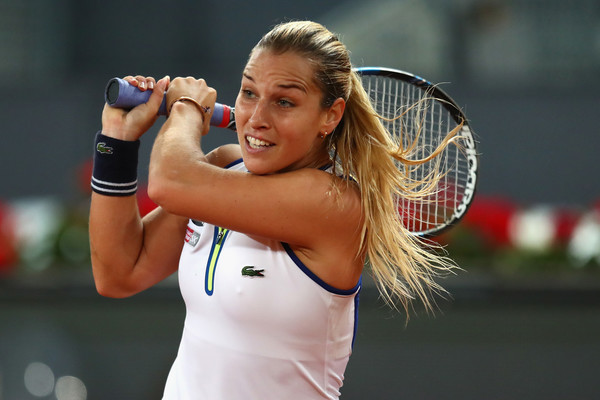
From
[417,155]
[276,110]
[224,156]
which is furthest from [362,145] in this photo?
[417,155]

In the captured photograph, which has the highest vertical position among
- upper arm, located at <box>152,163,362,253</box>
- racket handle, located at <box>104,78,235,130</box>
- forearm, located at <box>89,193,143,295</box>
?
racket handle, located at <box>104,78,235,130</box>

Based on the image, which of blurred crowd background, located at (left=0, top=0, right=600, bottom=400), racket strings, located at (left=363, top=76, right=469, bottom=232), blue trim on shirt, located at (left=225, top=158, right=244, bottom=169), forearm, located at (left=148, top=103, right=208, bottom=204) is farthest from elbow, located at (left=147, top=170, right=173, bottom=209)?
blurred crowd background, located at (left=0, top=0, right=600, bottom=400)

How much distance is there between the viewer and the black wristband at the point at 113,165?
1764 mm

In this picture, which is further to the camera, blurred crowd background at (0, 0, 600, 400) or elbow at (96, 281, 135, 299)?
blurred crowd background at (0, 0, 600, 400)

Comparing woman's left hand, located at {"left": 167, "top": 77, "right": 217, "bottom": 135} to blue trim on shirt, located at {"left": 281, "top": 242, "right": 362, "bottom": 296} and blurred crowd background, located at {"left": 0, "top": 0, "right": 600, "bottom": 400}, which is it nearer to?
blue trim on shirt, located at {"left": 281, "top": 242, "right": 362, "bottom": 296}

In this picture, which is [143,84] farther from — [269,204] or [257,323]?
[257,323]

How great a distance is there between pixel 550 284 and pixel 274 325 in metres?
3.01

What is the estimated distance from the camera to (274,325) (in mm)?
1677

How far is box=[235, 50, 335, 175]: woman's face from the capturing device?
1652 millimetres

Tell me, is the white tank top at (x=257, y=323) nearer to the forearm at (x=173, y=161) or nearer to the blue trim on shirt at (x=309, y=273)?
the blue trim on shirt at (x=309, y=273)

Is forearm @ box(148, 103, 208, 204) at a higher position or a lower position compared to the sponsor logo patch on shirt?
higher

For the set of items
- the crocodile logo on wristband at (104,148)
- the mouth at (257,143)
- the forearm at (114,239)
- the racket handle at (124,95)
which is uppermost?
the racket handle at (124,95)

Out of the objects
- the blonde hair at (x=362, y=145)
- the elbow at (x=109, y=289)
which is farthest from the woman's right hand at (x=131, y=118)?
the elbow at (x=109, y=289)

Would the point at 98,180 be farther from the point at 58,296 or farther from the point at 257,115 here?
the point at 58,296
